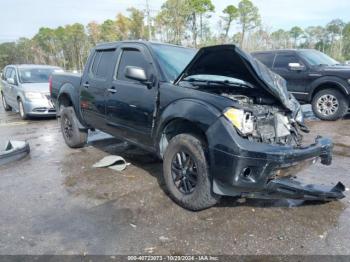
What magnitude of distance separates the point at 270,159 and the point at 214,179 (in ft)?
2.02

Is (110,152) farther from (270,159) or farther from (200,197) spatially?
(270,159)

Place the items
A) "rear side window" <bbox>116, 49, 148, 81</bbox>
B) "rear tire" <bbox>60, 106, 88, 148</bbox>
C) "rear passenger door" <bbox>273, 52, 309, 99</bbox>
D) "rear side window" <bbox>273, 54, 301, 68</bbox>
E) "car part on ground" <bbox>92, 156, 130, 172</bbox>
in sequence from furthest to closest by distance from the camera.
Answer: "rear side window" <bbox>273, 54, 301, 68</bbox>
"rear passenger door" <bbox>273, 52, 309, 99</bbox>
"rear tire" <bbox>60, 106, 88, 148</bbox>
"car part on ground" <bbox>92, 156, 130, 172</bbox>
"rear side window" <bbox>116, 49, 148, 81</bbox>

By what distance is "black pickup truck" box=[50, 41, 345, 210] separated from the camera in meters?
3.23

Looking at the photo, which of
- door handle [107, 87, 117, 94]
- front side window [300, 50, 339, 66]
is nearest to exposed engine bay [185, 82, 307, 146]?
door handle [107, 87, 117, 94]

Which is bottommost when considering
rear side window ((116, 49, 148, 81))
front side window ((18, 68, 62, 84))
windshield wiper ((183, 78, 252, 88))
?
front side window ((18, 68, 62, 84))

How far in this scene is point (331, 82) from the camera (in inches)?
345

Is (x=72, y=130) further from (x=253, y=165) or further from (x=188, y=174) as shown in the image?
(x=253, y=165)

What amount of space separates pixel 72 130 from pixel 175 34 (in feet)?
106

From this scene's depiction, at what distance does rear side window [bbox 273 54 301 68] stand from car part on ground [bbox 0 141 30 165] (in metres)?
7.16

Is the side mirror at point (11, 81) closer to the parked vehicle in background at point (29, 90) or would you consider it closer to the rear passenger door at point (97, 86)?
the parked vehicle in background at point (29, 90)

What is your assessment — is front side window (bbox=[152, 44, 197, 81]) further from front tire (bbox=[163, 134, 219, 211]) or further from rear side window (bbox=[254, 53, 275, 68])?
rear side window (bbox=[254, 53, 275, 68])

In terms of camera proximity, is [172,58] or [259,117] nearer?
[259,117]

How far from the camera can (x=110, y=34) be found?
47.0 metres

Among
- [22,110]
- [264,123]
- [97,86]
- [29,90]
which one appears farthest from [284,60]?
[22,110]
